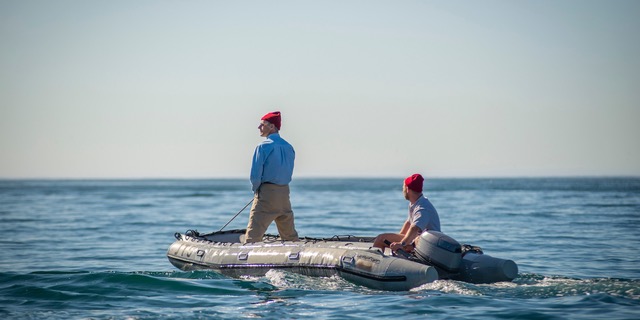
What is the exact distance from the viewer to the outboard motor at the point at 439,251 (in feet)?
32.4

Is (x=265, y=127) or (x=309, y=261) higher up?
(x=265, y=127)

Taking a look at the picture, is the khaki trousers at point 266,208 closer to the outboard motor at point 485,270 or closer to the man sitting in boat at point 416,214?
the man sitting in boat at point 416,214

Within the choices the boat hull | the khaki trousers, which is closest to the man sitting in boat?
the boat hull

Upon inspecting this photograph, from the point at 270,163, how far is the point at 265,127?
1.83 ft

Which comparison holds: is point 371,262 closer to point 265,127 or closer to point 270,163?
point 270,163

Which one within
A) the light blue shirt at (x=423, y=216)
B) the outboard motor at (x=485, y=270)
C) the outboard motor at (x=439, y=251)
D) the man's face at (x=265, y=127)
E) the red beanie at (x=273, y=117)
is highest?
the red beanie at (x=273, y=117)

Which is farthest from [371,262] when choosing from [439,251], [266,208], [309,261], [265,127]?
[265,127]

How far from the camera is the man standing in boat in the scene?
1138cm

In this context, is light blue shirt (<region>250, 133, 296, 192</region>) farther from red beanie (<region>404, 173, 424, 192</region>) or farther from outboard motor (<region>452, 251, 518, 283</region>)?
outboard motor (<region>452, 251, 518, 283</region>)

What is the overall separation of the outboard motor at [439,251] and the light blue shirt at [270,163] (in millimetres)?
2435

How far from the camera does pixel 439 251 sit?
9898 millimetres

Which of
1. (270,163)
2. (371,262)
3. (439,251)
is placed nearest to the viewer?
(439,251)

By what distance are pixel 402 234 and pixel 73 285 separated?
454cm

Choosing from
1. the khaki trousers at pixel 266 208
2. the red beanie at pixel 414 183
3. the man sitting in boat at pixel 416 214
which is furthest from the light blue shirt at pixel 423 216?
the khaki trousers at pixel 266 208
